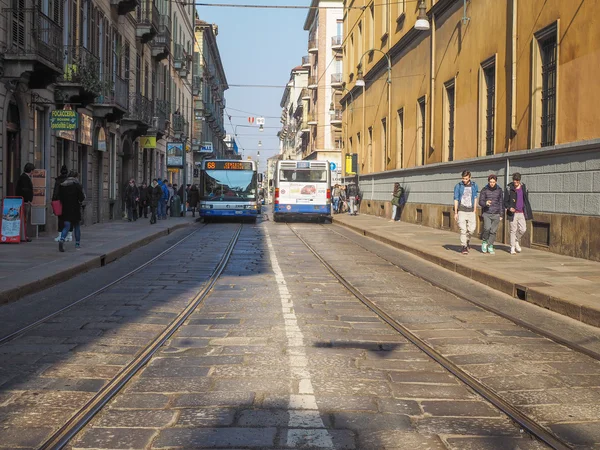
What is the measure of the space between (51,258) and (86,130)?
11.5 m

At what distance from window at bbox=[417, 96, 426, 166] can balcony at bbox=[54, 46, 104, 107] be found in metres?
11.0

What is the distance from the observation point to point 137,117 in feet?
100

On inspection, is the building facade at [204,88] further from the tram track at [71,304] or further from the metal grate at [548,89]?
the tram track at [71,304]

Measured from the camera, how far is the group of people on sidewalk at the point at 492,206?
14.4m

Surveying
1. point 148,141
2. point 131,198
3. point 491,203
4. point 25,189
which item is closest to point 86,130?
point 131,198

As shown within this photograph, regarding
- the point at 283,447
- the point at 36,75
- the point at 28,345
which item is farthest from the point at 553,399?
the point at 36,75

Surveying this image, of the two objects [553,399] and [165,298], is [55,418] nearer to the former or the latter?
[553,399]

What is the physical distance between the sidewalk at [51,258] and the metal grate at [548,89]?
9.11 meters

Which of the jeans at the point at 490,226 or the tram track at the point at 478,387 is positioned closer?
the tram track at the point at 478,387

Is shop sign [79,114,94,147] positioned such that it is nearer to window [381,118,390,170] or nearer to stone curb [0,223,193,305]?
stone curb [0,223,193,305]

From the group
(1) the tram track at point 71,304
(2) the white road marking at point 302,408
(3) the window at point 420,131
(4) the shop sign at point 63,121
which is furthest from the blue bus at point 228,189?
(2) the white road marking at point 302,408

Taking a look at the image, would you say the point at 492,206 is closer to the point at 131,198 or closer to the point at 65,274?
the point at 65,274

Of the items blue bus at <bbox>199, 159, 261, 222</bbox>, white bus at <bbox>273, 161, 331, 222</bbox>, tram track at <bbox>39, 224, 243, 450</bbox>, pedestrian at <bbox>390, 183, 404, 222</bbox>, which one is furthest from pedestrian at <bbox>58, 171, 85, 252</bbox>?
white bus at <bbox>273, 161, 331, 222</bbox>

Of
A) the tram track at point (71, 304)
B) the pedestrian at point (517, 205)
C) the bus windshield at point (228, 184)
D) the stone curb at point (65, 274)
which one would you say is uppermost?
the bus windshield at point (228, 184)
